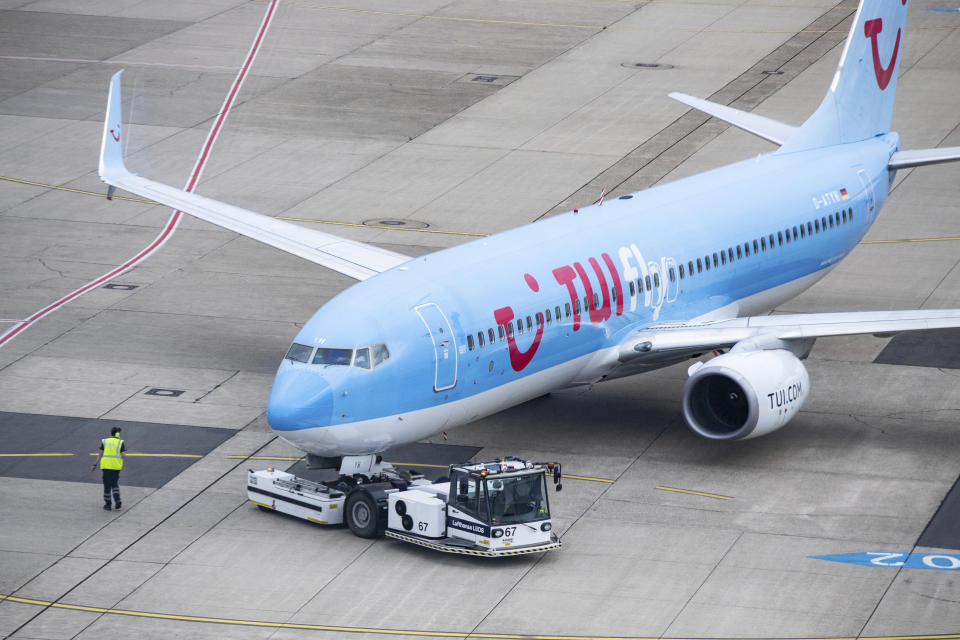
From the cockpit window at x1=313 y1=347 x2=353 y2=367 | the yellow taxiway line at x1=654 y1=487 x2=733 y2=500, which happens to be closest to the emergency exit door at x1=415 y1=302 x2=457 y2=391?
the cockpit window at x1=313 y1=347 x2=353 y2=367

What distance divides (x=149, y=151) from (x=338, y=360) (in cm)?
2854

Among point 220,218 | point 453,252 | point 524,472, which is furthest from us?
point 220,218

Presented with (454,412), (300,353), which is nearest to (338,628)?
(300,353)

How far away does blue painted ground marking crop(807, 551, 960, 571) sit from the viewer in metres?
29.7

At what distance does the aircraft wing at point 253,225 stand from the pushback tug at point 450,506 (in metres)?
9.03

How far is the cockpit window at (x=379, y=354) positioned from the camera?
3136cm

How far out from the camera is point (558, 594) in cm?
2870

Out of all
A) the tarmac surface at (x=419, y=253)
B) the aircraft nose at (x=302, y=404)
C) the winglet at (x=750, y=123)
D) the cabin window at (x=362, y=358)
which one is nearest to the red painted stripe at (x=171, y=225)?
the tarmac surface at (x=419, y=253)

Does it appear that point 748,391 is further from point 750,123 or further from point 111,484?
point 750,123

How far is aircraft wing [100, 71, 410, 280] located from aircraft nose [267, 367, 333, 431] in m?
8.74

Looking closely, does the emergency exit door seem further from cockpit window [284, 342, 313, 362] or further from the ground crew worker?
the ground crew worker

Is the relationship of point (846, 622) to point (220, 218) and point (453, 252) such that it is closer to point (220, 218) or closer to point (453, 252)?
point (453, 252)

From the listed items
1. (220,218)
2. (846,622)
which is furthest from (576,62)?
(846,622)

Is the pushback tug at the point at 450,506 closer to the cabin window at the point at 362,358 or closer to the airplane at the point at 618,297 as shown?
the airplane at the point at 618,297
